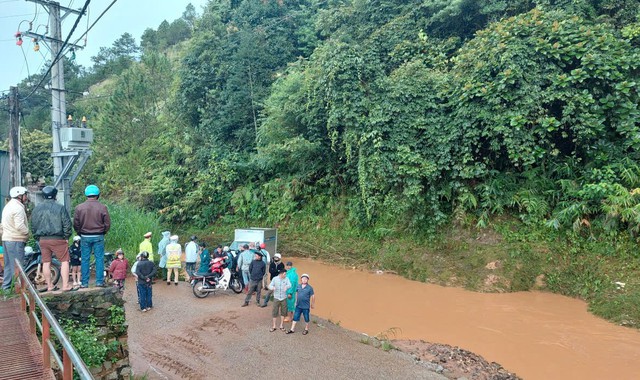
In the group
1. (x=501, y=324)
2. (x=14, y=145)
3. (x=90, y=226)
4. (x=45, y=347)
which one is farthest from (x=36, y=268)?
(x=501, y=324)

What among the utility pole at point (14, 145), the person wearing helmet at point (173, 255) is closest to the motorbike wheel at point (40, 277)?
the person wearing helmet at point (173, 255)

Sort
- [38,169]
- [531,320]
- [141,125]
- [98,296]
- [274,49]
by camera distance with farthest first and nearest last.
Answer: [38,169]
[141,125]
[274,49]
[531,320]
[98,296]

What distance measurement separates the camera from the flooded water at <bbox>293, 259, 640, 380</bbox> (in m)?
8.69

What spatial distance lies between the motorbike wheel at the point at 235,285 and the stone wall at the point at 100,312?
6.07m

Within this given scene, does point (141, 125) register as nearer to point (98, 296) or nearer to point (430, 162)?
point (430, 162)

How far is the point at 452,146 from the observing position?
45.9 feet

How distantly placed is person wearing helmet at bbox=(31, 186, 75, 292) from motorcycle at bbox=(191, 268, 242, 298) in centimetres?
574

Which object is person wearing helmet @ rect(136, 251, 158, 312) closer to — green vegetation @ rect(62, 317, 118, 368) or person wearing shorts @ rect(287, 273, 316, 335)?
person wearing shorts @ rect(287, 273, 316, 335)

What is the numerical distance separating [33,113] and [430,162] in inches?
1841

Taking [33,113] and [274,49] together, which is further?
[33,113]

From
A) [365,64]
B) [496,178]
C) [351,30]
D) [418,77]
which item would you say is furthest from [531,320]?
[351,30]

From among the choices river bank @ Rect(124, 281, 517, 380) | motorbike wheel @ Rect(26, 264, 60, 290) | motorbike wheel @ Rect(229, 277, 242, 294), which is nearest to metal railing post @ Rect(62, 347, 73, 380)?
river bank @ Rect(124, 281, 517, 380)

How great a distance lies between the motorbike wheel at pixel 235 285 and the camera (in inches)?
476

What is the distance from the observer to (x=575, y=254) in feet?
40.6
